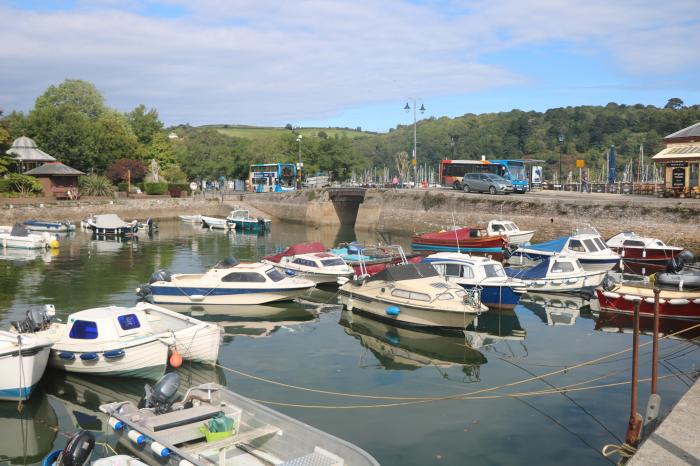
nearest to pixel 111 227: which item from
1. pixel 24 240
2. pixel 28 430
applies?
pixel 24 240

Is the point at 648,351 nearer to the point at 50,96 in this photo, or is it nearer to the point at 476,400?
the point at 476,400

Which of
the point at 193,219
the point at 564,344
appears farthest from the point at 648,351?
the point at 193,219

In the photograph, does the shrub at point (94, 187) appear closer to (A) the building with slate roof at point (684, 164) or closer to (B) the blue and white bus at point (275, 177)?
(B) the blue and white bus at point (275, 177)

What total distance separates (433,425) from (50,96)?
349 feet

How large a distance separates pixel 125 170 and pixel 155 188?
668 centimetres

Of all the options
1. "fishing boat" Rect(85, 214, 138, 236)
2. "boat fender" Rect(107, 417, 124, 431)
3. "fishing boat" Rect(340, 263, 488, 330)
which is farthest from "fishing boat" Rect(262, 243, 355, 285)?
"fishing boat" Rect(85, 214, 138, 236)

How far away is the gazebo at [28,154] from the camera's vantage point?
76.9 m

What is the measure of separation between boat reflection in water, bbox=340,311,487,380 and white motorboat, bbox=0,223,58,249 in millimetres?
30194

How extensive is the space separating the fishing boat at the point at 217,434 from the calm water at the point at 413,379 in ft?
6.70

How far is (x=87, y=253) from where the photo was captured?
4512cm

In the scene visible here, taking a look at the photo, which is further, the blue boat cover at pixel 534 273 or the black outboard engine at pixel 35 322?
the blue boat cover at pixel 534 273

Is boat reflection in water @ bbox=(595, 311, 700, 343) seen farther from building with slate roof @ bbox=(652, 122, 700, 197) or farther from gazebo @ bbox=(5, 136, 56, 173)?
gazebo @ bbox=(5, 136, 56, 173)

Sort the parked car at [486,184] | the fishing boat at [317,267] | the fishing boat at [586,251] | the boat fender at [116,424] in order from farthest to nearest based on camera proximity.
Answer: the parked car at [486,184]
the fishing boat at [586,251]
the fishing boat at [317,267]
the boat fender at [116,424]

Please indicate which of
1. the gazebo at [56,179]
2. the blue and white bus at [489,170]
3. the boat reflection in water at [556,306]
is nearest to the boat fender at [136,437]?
the boat reflection in water at [556,306]
